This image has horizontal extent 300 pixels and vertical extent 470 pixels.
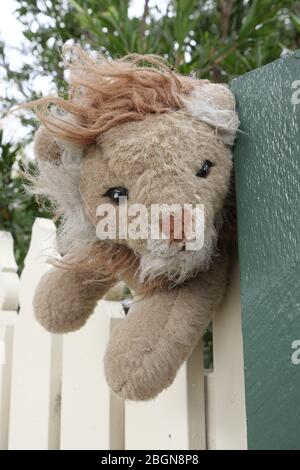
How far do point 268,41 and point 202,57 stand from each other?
1.07 feet

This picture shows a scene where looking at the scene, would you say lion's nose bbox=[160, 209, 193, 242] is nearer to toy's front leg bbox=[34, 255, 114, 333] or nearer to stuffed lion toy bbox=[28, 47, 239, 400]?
stuffed lion toy bbox=[28, 47, 239, 400]

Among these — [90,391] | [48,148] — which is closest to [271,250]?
[48,148]

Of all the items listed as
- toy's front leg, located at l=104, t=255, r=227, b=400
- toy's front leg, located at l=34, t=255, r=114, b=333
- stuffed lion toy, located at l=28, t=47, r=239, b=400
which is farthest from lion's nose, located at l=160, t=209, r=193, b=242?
toy's front leg, located at l=34, t=255, r=114, b=333

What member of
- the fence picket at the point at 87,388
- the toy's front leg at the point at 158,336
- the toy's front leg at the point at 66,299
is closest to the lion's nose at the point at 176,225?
the toy's front leg at the point at 158,336

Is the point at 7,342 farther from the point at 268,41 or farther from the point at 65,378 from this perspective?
the point at 268,41

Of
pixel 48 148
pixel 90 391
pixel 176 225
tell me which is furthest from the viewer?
pixel 90 391

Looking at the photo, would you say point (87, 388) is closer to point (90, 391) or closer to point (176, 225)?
point (90, 391)

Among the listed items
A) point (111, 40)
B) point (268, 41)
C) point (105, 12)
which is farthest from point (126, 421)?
point (268, 41)

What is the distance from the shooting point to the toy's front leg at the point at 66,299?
2.57 feet

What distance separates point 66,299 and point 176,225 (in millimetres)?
272

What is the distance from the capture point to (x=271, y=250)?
2.00 ft

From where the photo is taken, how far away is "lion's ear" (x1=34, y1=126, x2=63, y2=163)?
702 millimetres

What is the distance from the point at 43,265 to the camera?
1188 millimetres

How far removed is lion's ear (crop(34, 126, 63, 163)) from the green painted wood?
0.74 ft
